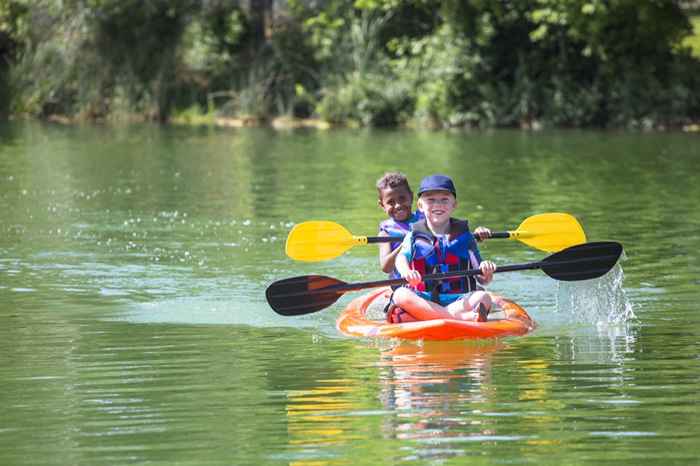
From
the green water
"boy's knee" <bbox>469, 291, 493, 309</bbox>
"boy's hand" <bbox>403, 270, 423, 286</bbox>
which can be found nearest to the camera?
the green water

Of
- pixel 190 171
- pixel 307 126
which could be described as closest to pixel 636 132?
pixel 307 126

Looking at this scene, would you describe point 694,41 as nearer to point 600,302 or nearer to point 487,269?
point 600,302

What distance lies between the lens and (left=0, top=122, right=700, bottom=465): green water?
23.5ft

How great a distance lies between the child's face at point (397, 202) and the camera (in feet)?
37.9

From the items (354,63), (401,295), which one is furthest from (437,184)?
(354,63)

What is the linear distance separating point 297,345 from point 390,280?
0.74 metres

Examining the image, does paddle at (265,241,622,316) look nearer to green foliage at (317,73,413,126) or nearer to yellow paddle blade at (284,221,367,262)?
yellow paddle blade at (284,221,367,262)

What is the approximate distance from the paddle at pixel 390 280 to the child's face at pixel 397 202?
991mm

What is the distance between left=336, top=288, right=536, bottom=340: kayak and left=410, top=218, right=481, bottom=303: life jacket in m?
0.35

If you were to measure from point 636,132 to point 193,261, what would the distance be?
2131cm

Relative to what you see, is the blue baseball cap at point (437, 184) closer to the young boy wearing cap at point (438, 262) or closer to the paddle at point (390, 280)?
the young boy wearing cap at point (438, 262)

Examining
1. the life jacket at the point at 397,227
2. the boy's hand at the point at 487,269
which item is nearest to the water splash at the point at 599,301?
the boy's hand at the point at 487,269

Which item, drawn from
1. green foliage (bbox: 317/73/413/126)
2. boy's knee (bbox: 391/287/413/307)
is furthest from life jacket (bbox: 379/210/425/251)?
green foliage (bbox: 317/73/413/126)

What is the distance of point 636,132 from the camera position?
112 ft
